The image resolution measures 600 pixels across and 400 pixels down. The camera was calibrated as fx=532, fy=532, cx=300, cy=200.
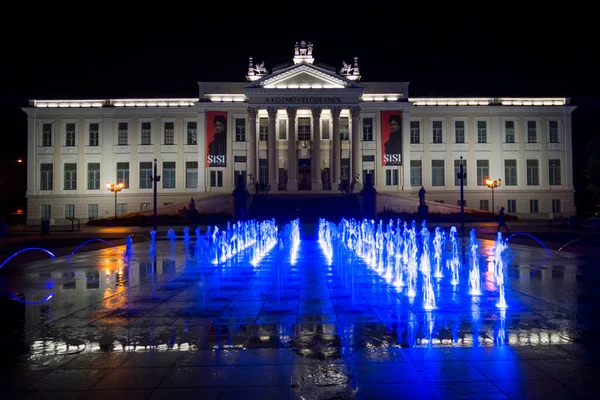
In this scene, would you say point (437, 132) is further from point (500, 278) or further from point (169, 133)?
point (500, 278)

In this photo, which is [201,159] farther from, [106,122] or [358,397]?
[358,397]

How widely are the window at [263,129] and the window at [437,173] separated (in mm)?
19862

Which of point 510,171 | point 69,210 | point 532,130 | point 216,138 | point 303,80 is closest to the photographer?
point 303,80

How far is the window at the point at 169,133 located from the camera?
62.9 metres

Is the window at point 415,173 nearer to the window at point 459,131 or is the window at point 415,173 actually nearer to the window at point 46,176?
the window at point 459,131

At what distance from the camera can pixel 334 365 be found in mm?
6039

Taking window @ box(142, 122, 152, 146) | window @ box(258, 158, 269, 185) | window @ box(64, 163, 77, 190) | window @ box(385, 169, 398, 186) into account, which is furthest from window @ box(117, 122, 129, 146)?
window @ box(385, 169, 398, 186)

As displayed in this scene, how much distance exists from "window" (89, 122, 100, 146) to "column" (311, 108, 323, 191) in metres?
25.8

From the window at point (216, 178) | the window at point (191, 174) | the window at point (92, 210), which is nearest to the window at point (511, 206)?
the window at point (216, 178)

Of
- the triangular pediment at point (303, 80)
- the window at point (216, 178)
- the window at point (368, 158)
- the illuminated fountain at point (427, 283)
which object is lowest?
the illuminated fountain at point (427, 283)

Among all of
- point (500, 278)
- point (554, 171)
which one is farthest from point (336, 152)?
point (500, 278)

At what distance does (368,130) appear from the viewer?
62.6m

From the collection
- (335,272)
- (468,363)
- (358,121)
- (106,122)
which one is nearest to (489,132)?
(358,121)

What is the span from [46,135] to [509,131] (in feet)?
180
